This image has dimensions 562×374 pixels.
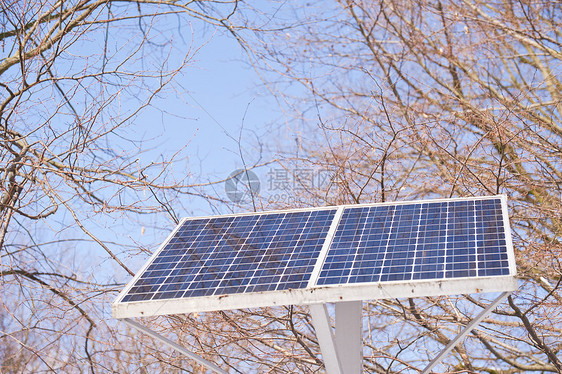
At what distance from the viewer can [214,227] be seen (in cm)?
Answer: 450

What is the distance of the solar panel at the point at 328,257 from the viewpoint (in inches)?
129

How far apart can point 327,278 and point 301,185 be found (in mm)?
4149

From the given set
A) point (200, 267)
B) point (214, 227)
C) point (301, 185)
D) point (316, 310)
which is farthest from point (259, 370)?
point (316, 310)

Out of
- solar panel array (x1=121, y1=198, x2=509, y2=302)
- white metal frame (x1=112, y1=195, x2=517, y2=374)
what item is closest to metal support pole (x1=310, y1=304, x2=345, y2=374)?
white metal frame (x1=112, y1=195, x2=517, y2=374)

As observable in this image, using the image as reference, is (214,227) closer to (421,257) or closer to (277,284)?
(277,284)

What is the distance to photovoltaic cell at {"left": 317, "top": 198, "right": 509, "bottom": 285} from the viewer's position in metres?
3.33

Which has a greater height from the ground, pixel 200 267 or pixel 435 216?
pixel 435 216

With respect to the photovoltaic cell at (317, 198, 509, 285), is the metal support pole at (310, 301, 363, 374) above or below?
below

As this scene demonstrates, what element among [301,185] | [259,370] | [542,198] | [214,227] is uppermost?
[542,198]

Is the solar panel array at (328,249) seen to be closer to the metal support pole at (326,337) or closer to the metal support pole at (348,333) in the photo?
the metal support pole at (326,337)

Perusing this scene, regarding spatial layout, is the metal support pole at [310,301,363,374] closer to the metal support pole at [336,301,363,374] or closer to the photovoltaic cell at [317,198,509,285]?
the metal support pole at [336,301,363,374]

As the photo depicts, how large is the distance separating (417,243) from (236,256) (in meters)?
1.06

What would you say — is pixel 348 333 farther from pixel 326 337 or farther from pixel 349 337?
pixel 326 337

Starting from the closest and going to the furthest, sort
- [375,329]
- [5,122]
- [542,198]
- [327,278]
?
1. [327,278]
2. [5,122]
3. [375,329]
4. [542,198]
